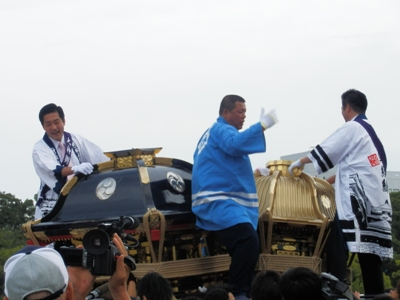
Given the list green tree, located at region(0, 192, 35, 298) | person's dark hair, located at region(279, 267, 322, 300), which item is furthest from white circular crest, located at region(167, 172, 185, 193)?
green tree, located at region(0, 192, 35, 298)

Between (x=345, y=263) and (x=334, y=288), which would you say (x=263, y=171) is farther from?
(x=334, y=288)

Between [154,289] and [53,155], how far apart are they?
2.32 m

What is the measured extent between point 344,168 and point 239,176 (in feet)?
2.73

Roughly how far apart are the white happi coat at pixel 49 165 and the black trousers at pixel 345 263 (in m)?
2.24

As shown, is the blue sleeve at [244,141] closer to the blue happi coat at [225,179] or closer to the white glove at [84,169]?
the blue happi coat at [225,179]

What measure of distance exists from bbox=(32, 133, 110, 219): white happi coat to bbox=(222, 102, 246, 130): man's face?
1.48m

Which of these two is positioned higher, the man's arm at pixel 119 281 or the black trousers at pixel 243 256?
the man's arm at pixel 119 281

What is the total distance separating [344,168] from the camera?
670 centimetres

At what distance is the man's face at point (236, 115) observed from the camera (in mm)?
6773

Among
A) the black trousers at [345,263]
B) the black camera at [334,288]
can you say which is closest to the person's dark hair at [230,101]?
the black trousers at [345,263]

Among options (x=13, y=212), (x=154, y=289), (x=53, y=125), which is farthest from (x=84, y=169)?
(x=13, y=212)

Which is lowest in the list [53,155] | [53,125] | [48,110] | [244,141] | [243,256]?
[243,256]

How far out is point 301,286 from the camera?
3961 millimetres

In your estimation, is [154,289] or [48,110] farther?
[48,110]
